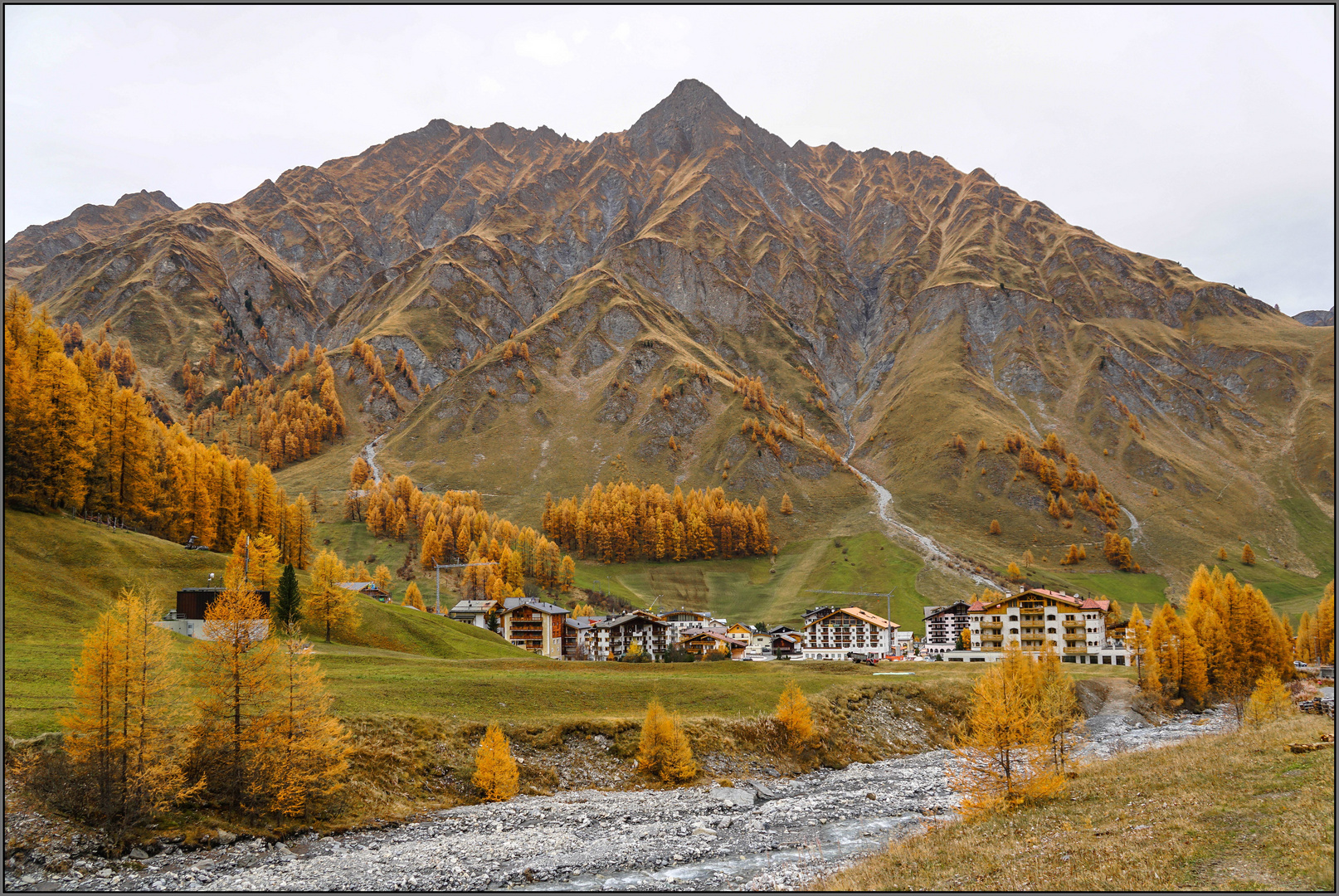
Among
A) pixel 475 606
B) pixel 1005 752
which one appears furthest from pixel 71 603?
pixel 475 606

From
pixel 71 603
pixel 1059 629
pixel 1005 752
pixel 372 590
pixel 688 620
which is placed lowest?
pixel 688 620

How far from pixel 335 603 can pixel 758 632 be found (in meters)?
102

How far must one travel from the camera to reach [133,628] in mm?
40094

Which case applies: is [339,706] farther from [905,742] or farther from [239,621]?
[905,742]

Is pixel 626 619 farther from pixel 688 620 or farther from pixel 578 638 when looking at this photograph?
pixel 688 620

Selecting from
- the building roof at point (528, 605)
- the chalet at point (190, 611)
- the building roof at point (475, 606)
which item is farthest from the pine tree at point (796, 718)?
the building roof at point (475, 606)

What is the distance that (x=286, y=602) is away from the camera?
75.3 metres

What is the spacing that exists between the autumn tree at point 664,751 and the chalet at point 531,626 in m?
76.7

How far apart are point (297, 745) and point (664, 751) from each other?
29.6m

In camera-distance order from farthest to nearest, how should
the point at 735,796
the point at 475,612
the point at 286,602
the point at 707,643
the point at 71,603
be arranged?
the point at 475,612, the point at 707,643, the point at 286,602, the point at 71,603, the point at 735,796

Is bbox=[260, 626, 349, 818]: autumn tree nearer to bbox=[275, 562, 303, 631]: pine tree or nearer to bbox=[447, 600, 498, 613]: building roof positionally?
bbox=[275, 562, 303, 631]: pine tree

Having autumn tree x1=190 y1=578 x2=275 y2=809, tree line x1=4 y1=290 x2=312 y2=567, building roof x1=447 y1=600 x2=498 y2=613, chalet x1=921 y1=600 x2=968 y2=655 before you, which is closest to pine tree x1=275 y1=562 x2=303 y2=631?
tree line x1=4 y1=290 x2=312 y2=567

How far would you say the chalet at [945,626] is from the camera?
16100 centimetres

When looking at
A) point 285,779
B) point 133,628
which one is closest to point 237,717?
point 285,779
